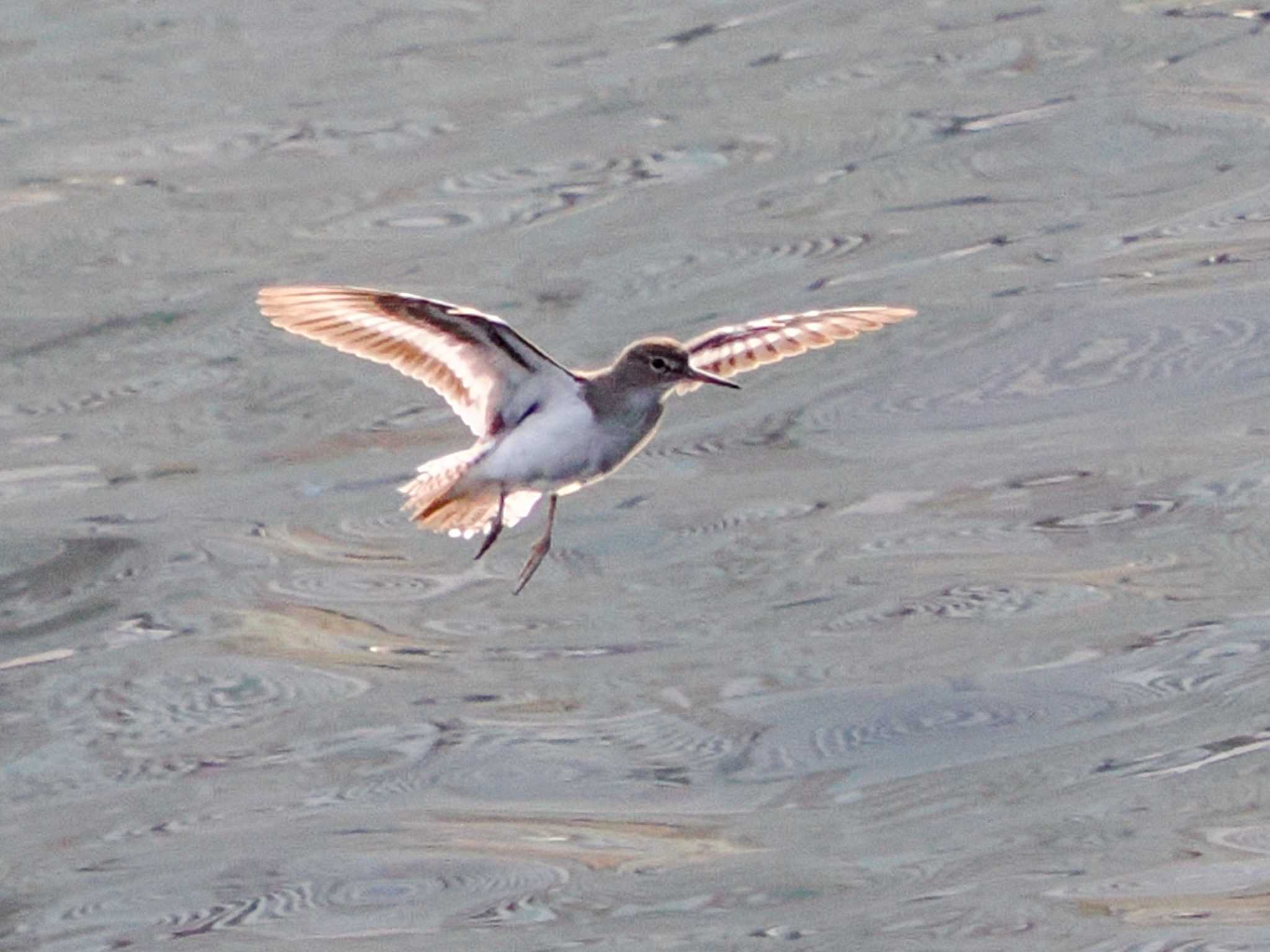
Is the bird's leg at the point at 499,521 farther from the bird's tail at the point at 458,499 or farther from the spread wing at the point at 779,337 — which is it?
the spread wing at the point at 779,337

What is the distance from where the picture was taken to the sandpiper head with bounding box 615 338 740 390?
22.8ft

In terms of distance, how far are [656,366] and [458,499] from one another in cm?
56

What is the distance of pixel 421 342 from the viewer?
7.02 meters

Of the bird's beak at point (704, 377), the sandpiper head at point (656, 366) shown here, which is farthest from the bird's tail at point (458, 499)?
the bird's beak at point (704, 377)

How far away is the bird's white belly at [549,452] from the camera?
6.74 m

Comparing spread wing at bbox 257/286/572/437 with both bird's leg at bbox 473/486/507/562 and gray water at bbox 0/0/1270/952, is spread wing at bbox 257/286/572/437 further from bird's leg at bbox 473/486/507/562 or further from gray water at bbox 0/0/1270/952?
gray water at bbox 0/0/1270/952

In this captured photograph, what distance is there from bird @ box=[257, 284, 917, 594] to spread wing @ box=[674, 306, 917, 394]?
0.10 meters

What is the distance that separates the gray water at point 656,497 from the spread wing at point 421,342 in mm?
3257

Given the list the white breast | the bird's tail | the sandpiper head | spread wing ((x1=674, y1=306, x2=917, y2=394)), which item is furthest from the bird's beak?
the bird's tail

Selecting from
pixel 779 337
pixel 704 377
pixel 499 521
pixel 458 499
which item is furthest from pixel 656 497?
pixel 499 521

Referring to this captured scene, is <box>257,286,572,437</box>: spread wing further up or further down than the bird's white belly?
further up

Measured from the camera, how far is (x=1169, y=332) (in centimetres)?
1385

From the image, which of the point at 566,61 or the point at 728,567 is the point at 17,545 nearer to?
the point at 728,567

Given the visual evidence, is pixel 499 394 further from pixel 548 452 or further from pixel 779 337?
pixel 779 337
